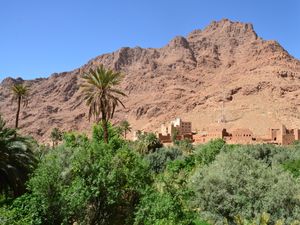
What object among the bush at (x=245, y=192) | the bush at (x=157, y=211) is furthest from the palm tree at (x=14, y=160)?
the bush at (x=245, y=192)

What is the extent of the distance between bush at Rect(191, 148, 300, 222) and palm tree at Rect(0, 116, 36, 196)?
7.75m

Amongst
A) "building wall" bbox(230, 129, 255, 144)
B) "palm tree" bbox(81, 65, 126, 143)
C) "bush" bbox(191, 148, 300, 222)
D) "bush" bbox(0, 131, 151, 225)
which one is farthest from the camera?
"building wall" bbox(230, 129, 255, 144)

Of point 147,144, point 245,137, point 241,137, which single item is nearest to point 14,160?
point 147,144

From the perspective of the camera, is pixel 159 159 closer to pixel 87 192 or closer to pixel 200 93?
pixel 87 192

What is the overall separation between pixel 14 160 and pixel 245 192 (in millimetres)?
10160

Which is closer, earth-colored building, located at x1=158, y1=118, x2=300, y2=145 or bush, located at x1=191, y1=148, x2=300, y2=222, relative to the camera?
bush, located at x1=191, y1=148, x2=300, y2=222

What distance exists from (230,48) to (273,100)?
74569 millimetres

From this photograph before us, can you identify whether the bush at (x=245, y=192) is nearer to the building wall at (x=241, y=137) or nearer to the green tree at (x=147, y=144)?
the green tree at (x=147, y=144)

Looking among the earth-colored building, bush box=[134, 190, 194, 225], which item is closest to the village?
the earth-colored building

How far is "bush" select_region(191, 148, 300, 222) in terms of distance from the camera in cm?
1855

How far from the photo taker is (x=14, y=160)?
19.8m

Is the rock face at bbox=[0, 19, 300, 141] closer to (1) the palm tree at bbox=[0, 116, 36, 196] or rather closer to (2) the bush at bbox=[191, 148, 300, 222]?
(2) the bush at bbox=[191, 148, 300, 222]

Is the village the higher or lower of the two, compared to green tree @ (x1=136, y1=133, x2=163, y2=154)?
higher

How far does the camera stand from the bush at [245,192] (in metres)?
18.5
